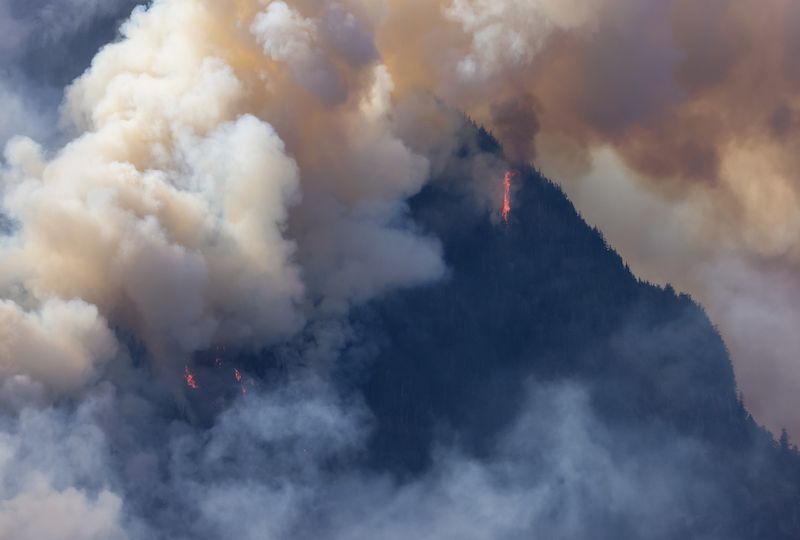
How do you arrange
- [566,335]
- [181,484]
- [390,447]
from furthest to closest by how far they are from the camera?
[566,335], [390,447], [181,484]

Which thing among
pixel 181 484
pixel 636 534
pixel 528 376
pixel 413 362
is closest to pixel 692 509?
pixel 636 534

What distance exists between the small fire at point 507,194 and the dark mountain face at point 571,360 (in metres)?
0.41

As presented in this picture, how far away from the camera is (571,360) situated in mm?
102500

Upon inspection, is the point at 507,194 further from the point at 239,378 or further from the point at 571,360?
the point at 239,378

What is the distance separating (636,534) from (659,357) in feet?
38.4

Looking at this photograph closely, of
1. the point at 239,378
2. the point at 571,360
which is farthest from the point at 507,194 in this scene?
the point at 239,378

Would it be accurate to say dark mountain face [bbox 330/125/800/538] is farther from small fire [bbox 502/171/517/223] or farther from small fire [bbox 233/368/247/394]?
small fire [bbox 233/368/247/394]

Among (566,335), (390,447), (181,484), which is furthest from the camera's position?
(566,335)

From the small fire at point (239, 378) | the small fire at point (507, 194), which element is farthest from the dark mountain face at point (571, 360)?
the small fire at point (239, 378)

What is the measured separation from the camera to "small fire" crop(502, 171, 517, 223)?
10138 centimetres

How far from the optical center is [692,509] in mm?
100812

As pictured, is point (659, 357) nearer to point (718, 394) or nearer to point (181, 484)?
point (718, 394)

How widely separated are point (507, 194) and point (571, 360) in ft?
34.6

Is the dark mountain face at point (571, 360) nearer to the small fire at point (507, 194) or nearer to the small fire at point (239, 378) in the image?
the small fire at point (507, 194)
